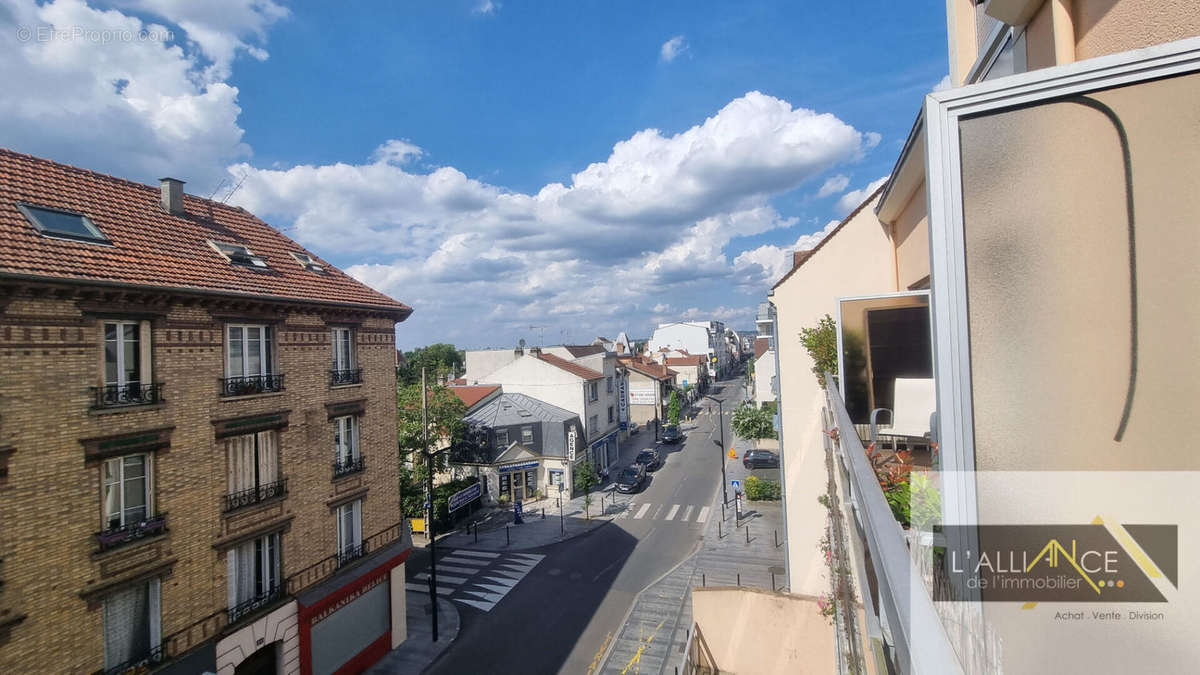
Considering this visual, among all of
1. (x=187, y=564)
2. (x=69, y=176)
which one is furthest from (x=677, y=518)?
(x=69, y=176)

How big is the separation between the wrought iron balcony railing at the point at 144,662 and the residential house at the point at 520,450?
1852cm

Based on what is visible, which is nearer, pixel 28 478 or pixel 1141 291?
pixel 1141 291

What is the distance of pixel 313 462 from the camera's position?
13062 mm

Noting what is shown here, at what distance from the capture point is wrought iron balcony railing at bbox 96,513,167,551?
8.97m

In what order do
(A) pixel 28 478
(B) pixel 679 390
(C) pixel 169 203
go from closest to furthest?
(A) pixel 28 478 → (C) pixel 169 203 → (B) pixel 679 390

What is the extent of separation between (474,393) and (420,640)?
19.8m

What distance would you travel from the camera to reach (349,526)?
47.3 feet

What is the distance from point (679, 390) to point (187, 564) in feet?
187

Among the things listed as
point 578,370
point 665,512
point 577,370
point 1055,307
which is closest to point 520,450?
point 577,370

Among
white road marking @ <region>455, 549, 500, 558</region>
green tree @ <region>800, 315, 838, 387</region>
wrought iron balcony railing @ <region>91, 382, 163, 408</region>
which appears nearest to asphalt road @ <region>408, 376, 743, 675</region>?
white road marking @ <region>455, 549, 500, 558</region>

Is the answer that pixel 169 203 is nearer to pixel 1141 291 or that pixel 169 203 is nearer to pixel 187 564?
pixel 187 564

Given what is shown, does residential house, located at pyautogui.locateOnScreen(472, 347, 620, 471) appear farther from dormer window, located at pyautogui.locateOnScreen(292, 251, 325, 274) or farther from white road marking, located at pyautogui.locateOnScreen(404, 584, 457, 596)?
dormer window, located at pyautogui.locateOnScreen(292, 251, 325, 274)

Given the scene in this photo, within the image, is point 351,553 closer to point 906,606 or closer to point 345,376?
point 345,376

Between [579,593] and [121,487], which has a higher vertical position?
[121,487]
